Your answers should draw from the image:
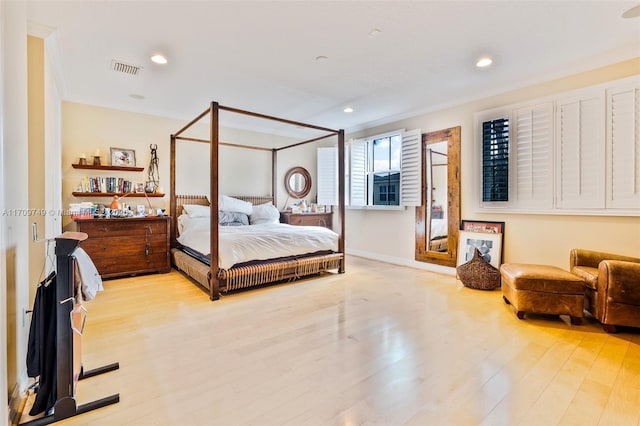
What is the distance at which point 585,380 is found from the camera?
1794 millimetres

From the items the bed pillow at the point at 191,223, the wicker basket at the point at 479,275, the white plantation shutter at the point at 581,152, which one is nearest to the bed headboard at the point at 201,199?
the bed pillow at the point at 191,223

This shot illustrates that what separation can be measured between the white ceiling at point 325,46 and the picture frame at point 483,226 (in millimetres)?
1712

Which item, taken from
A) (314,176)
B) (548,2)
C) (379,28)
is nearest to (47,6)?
(379,28)

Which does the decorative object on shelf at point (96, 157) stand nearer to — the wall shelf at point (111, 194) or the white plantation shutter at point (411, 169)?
the wall shelf at point (111, 194)

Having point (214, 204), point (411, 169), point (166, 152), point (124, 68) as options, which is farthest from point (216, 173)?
point (411, 169)

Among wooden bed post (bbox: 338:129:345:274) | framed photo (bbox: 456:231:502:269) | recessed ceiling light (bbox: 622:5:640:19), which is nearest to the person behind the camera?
recessed ceiling light (bbox: 622:5:640:19)

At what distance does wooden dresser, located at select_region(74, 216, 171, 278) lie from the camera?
12.7ft

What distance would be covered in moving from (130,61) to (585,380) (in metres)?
4.63

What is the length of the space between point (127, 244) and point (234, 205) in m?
1.69

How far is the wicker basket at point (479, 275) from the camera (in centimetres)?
367

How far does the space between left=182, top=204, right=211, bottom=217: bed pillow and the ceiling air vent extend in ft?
6.95

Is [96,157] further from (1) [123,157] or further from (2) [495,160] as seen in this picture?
(2) [495,160]

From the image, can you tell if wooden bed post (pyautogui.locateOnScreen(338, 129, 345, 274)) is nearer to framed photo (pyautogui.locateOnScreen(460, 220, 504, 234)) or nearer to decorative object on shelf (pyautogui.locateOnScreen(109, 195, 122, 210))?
framed photo (pyautogui.locateOnScreen(460, 220, 504, 234))

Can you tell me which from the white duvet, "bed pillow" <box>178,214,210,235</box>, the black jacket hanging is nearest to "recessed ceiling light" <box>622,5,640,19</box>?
the white duvet
